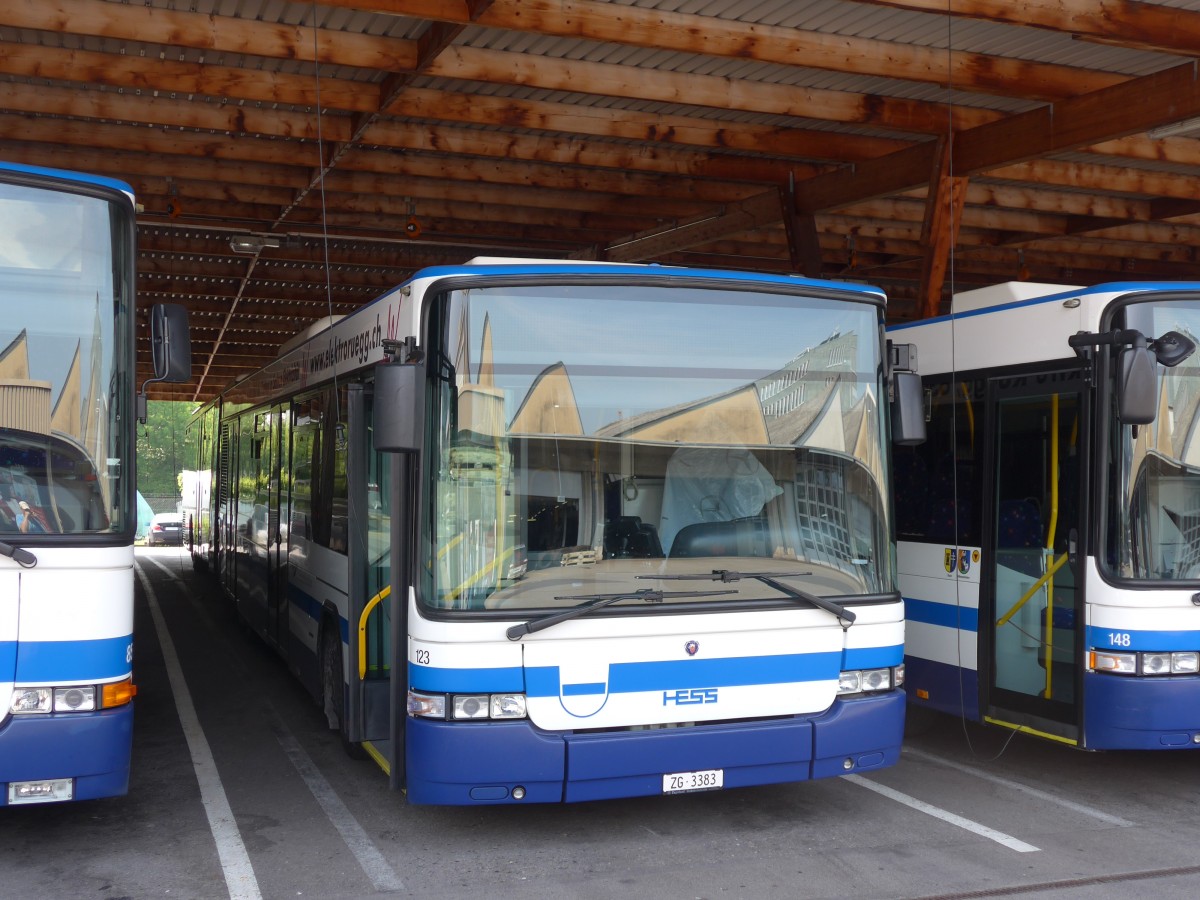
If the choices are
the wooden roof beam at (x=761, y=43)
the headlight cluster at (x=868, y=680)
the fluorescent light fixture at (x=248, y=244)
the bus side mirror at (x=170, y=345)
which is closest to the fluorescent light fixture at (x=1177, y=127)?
the wooden roof beam at (x=761, y=43)

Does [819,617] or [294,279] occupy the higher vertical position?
[294,279]

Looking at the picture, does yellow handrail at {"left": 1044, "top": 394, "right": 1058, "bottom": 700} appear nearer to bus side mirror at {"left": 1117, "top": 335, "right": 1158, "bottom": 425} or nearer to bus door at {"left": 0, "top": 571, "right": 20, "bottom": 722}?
bus side mirror at {"left": 1117, "top": 335, "right": 1158, "bottom": 425}

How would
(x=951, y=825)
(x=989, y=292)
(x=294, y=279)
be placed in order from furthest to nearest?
(x=294, y=279) → (x=989, y=292) → (x=951, y=825)

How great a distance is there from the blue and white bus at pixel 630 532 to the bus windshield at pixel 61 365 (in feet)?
3.91

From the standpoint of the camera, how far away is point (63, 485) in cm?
531

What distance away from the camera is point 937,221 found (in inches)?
432

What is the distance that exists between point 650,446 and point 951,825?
2549mm

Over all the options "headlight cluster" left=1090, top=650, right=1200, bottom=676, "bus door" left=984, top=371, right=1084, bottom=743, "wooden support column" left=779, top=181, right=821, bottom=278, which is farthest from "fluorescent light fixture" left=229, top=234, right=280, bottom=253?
"headlight cluster" left=1090, top=650, right=1200, bottom=676

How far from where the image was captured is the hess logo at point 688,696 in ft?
18.7

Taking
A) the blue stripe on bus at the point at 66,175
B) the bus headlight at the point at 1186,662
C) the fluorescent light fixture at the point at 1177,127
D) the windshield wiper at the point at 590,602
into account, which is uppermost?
the fluorescent light fixture at the point at 1177,127

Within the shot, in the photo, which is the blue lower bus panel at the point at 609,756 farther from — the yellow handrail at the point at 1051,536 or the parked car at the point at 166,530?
the parked car at the point at 166,530

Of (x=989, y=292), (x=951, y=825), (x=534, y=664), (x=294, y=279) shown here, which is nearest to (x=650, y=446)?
(x=534, y=664)

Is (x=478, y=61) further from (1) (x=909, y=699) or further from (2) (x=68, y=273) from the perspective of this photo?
(1) (x=909, y=699)

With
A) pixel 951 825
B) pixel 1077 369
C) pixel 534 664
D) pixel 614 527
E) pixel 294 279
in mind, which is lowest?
pixel 951 825
